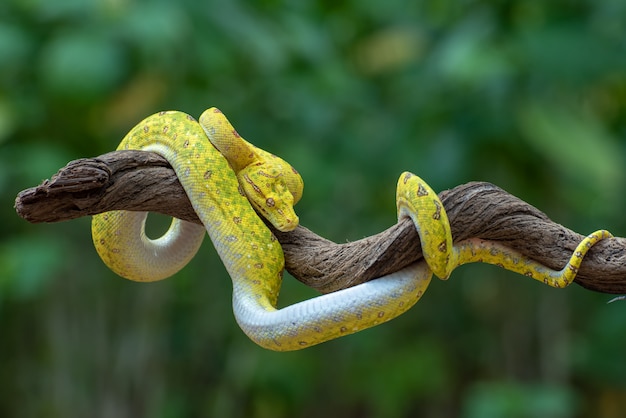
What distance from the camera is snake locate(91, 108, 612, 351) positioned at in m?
0.90

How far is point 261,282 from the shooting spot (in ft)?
3.27

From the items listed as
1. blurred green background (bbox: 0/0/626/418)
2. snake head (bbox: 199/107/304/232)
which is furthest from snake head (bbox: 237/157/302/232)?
blurred green background (bbox: 0/0/626/418)

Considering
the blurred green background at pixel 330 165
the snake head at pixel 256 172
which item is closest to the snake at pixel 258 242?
the snake head at pixel 256 172

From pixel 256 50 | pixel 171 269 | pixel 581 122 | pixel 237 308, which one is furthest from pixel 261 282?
pixel 581 122

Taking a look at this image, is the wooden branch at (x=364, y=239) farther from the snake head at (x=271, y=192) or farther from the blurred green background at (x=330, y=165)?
the blurred green background at (x=330, y=165)

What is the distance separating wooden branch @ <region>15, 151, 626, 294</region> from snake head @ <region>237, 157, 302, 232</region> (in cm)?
4

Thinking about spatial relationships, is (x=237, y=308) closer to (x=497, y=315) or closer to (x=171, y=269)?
(x=171, y=269)

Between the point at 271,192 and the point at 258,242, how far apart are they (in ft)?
0.26

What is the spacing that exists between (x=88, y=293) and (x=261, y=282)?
209 cm

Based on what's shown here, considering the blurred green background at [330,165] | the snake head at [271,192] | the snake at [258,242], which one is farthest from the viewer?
the blurred green background at [330,165]

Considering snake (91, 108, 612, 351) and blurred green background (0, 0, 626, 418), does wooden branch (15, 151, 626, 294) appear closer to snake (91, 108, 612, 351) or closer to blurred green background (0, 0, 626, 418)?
snake (91, 108, 612, 351)

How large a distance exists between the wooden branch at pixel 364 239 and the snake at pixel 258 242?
0.02 m

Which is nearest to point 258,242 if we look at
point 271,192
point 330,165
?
point 271,192

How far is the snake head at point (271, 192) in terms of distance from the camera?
3.42 ft
